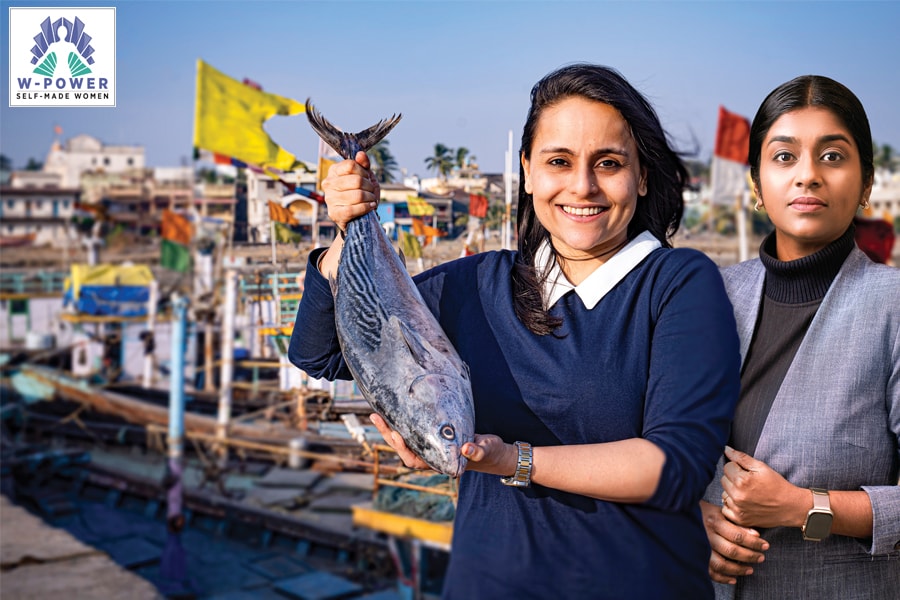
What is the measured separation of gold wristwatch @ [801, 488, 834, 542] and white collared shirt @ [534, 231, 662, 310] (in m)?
0.60

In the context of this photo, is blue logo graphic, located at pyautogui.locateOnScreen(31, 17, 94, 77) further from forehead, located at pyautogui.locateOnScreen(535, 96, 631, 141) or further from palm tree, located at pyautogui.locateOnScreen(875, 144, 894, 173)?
palm tree, located at pyautogui.locateOnScreen(875, 144, 894, 173)

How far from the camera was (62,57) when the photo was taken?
2809mm

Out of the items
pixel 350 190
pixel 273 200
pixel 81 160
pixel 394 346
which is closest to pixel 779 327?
pixel 394 346

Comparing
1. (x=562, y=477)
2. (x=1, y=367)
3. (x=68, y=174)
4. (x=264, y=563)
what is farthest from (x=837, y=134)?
(x=1, y=367)

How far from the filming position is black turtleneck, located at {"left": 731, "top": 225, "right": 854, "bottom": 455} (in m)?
1.58

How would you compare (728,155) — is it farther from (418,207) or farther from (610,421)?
(610,421)

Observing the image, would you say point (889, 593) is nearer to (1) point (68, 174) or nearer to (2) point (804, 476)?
(2) point (804, 476)

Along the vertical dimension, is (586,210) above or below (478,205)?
below

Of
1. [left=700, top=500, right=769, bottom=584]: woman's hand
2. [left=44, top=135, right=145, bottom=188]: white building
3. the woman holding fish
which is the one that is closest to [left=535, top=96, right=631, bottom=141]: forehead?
the woman holding fish

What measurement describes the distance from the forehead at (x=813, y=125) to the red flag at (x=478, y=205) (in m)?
2.54

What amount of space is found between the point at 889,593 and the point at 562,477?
850mm

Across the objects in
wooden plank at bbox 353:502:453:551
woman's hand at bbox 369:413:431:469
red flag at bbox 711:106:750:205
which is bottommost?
wooden plank at bbox 353:502:453:551

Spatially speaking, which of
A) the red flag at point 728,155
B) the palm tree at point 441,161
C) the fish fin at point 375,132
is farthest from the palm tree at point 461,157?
the red flag at point 728,155

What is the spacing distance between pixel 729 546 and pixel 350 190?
3.48 feet
